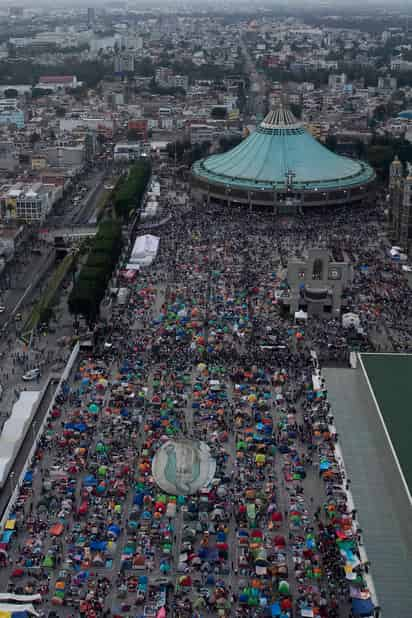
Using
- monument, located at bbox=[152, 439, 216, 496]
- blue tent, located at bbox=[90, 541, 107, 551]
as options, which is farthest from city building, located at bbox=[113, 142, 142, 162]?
blue tent, located at bbox=[90, 541, 107, 551]

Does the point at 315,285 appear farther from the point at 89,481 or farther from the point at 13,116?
the point at 13,116

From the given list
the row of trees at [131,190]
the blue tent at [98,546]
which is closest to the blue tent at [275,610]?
the blue tent at [98,546]

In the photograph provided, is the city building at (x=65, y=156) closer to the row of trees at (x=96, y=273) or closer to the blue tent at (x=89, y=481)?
the row of trees at (x=96, y=273)

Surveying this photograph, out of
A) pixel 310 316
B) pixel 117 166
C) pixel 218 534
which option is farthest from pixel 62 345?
pixel 117 166

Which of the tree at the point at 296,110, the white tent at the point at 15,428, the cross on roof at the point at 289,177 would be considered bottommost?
the tree at the point at 296,110

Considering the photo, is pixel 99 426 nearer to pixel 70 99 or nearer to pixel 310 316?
pixel 310 316

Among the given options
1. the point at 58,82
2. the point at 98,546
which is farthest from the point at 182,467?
the point at 58,82
